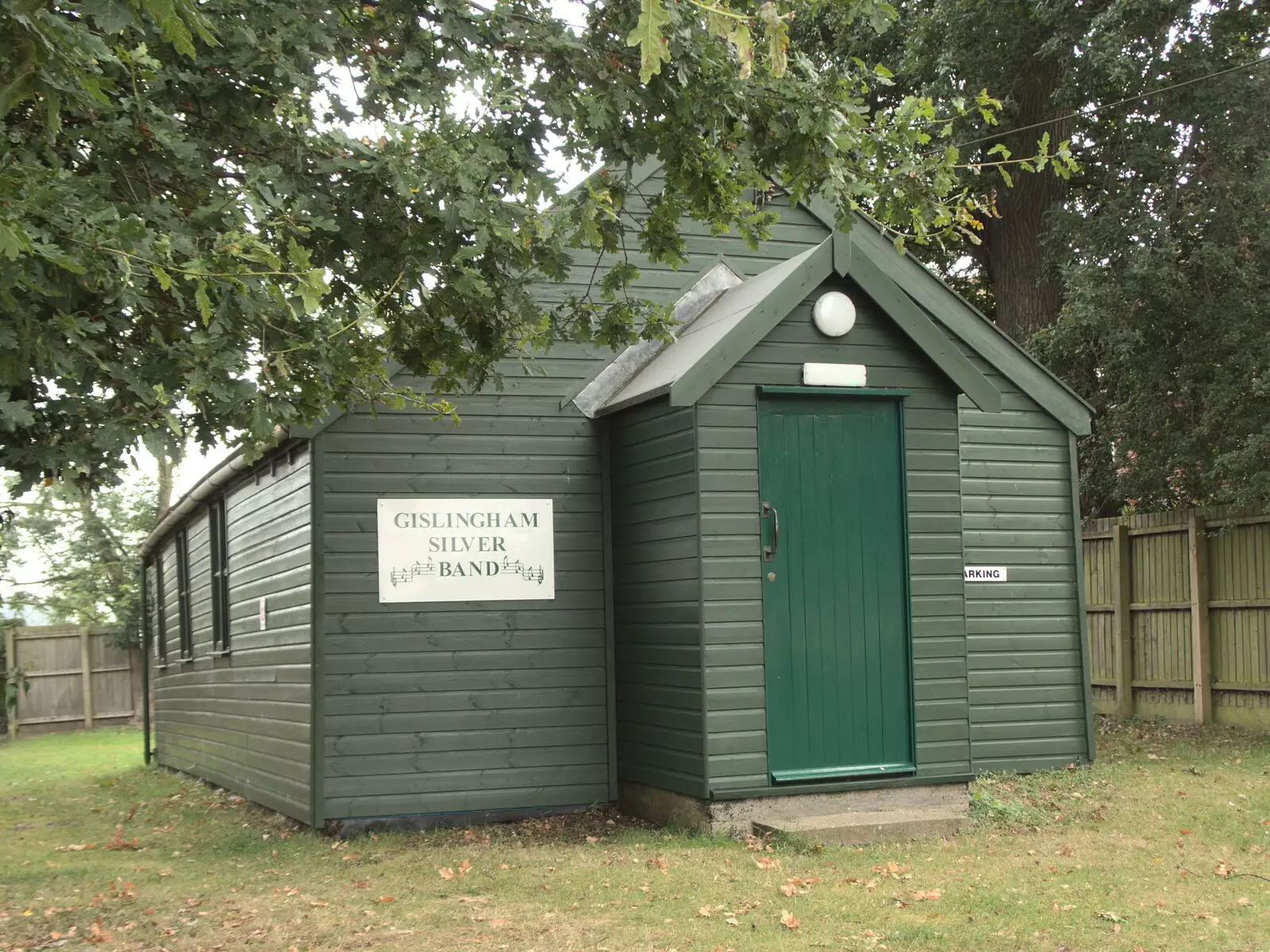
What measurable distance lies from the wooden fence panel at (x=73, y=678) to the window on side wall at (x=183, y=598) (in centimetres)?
862

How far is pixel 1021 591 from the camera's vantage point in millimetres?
11648

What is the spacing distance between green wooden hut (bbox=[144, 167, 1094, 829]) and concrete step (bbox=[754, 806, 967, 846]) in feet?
0.63

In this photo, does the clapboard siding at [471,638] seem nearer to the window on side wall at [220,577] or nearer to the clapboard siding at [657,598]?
the clapboard siding at [657,598]

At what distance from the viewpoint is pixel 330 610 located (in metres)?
9.79

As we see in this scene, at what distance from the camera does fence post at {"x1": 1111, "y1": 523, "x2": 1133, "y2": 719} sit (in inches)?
580

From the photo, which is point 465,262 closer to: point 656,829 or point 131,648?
point 656,829

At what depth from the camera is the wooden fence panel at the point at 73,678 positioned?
24.3 m

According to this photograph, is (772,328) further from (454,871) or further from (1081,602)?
(1081,602)

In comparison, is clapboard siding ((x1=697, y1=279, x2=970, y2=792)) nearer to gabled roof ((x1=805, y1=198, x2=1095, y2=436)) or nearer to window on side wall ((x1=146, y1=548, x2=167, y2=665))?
gabled roof ((x1=805, y1=198, x2=1095, y2=436))

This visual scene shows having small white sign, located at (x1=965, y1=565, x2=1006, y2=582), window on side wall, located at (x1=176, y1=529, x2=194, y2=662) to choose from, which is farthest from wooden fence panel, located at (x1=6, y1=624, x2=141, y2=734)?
small white sign, located at (x1=965, y1=565, x2=1006, y2=582)

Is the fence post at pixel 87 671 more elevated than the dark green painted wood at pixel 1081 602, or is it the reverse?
the dark green painted wood at pixel 1081 602

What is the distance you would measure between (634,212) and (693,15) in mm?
4782

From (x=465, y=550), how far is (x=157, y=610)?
1110 centimetres

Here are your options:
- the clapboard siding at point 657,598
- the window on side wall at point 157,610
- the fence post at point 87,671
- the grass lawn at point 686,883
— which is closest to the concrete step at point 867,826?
the grass lawn at point 686,883
